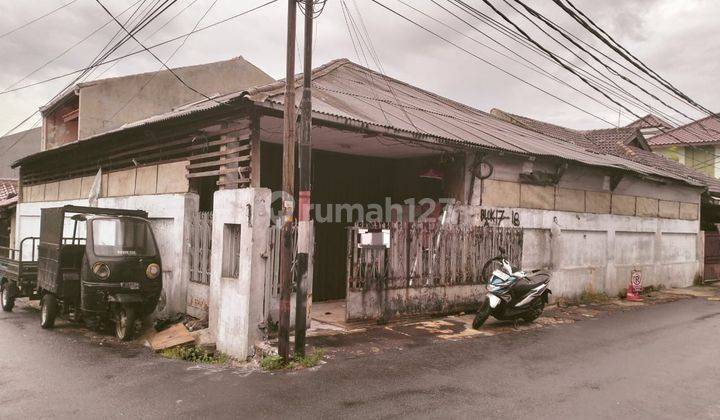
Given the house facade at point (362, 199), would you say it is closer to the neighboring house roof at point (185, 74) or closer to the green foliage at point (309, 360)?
the green foliage at point (309, 360)

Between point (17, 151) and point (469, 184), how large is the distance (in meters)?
32.5

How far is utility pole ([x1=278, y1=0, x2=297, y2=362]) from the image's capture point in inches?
271

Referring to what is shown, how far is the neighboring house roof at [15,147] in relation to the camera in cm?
3164

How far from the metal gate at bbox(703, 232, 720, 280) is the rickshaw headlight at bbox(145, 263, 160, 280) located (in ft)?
65.9

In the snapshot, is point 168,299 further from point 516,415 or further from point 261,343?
point 516,415

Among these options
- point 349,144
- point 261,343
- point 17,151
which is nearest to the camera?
point 261,343

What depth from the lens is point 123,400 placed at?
5594 millimetres

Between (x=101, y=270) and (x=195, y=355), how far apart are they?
8.03ft

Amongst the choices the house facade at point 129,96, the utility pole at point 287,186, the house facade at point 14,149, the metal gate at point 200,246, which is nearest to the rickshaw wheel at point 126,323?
the metal gate at point 200,246

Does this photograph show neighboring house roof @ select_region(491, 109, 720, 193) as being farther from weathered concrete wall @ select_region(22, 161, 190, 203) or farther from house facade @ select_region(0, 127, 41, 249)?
house facade @ select_region(0, 127, 41, 249)

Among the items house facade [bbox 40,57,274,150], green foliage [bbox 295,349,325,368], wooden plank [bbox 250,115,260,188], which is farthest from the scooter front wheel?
house facade [bbox 40,57,274,150]

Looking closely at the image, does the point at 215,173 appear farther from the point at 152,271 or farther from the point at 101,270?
the point at 101,270

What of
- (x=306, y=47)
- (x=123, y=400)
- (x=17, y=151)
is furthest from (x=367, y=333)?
(x=17, y=151)

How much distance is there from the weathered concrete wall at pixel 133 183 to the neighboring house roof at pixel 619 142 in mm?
14403
